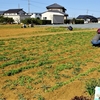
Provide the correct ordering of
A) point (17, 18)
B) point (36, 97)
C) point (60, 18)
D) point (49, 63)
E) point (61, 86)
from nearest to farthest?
point (36, 97) → point (61, 86) → point (49, 63) → point (60, 18) → point (17, 18)

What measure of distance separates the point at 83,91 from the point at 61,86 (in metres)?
0.59

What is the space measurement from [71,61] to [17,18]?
52.3m

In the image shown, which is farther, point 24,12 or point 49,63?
point 24,12

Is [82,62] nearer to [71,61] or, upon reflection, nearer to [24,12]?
[71,61]

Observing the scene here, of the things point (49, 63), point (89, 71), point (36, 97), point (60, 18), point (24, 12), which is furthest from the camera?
point (24, 12)

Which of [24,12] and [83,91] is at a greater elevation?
[24,12]

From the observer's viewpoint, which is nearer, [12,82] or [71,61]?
[12,82]

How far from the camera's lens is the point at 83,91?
4598 mm

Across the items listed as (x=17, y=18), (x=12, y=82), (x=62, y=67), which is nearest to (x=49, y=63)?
(x=62, y=67)

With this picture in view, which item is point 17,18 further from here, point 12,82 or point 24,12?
point 12,82

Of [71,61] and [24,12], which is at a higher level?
[24,12]

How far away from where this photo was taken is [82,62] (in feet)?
24.4

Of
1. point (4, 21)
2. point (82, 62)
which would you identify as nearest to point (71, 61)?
point (82, 62)

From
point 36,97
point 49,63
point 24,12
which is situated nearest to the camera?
point 36,97
